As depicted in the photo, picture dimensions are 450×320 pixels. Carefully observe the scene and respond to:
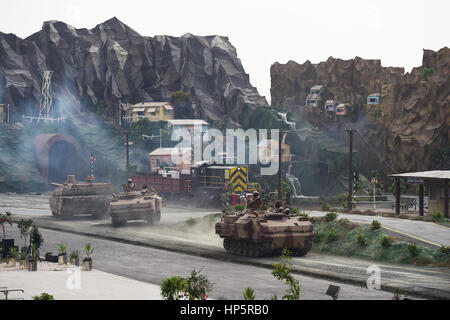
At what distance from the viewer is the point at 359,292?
20.9 metres

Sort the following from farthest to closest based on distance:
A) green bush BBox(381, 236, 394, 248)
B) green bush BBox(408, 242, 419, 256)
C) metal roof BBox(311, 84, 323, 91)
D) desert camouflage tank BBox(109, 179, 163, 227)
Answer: metal roof BBox(311, 84, 323, 91), desert camouflage tank BBox(109, 179, 163, 227), green bush BBox(381, 236, 394, 248), green bush BBox(408, 242, 419, 256)

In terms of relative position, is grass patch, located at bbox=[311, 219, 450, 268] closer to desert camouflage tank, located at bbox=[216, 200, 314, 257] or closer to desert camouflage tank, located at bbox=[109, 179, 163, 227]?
desert camouflage tank, located at bbox=[216, 200, 314, 257]

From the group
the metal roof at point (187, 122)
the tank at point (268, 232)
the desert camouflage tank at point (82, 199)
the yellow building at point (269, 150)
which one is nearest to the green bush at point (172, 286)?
the tank at point (268, 232)

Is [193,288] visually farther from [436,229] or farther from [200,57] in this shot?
[200,57]

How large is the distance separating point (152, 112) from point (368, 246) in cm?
9161

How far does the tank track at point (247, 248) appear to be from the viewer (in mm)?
27875

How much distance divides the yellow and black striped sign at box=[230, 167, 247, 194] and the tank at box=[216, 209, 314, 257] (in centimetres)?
2792

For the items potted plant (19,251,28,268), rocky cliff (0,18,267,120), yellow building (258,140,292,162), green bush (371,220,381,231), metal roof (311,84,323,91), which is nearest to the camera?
potted plant (19,251,28,268)

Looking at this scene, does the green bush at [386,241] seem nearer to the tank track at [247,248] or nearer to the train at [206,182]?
the tank track at [247,248]

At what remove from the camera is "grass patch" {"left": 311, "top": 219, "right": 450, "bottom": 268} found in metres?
26.9

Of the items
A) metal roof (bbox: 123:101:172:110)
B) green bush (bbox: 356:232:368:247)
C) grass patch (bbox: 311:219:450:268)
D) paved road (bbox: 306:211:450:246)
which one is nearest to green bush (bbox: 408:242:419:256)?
grass patch (bbox: 311:219:450:268)

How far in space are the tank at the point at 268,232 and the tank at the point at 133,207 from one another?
13.0m

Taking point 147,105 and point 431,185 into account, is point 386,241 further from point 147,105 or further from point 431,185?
point 147,105
